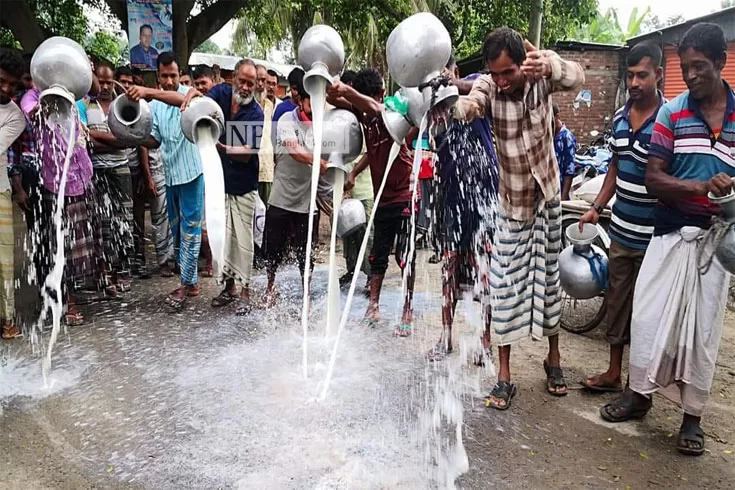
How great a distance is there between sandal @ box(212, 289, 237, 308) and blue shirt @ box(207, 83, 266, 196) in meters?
0.80

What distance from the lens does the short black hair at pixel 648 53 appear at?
2.91 meters

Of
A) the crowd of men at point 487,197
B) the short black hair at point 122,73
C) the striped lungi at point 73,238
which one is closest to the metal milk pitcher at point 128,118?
the crowd of men at point 487,197

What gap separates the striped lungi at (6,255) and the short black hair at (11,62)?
0.73 meters

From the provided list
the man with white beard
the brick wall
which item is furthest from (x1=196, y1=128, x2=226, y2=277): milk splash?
the brick wall

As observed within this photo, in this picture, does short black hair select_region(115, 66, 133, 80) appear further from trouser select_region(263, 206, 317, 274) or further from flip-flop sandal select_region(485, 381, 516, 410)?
flip-flop sandal select_region(485, 381, 516, 410)

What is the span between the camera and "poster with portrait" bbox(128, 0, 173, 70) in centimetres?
778

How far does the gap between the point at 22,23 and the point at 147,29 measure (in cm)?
193

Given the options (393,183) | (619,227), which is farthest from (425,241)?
(619,227)

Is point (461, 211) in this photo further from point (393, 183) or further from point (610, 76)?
point (610, 76)

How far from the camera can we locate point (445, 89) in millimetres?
2717

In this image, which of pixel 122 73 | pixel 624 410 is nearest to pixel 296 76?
pixel 122 73

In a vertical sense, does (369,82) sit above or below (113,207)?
above

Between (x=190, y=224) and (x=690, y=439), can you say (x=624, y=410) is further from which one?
(x=190, y=224)

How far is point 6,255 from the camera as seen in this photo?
376 cm
